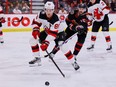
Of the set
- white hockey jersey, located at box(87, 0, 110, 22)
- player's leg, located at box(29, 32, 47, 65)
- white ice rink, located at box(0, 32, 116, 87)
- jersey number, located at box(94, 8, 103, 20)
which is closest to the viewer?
white ice rink, located at box(0, 32, 116, 87)

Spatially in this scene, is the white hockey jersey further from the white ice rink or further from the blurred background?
the blurred background

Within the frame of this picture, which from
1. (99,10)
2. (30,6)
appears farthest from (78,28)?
(30,6)

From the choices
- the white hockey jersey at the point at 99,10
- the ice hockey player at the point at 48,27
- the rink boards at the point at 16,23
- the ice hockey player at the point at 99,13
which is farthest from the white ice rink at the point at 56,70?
the rink boards at the point at 16,23

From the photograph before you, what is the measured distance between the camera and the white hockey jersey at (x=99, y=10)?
6141mm

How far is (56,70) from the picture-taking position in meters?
4.69

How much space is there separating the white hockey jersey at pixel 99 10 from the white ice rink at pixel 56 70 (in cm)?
68

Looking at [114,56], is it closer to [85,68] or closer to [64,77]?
[85,68]

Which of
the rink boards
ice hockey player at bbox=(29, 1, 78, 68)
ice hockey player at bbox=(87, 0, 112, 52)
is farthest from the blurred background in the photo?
ice hockey player at bbox=(29, 1, 78, 68)

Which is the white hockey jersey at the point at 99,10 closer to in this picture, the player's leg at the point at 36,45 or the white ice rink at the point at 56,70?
the white ice rink at the point at 56,70

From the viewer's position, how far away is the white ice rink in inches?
155

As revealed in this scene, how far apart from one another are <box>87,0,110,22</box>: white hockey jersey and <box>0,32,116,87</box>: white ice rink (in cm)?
68

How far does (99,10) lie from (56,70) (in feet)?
6.58

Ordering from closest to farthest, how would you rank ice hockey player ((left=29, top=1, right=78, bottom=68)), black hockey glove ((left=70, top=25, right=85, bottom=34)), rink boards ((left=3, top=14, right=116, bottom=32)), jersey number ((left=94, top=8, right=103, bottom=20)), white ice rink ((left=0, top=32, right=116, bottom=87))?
white ice rink ((left=0, top=32, right=116, bottom=87)), ice hockey player ((left=29, top=1, right=78, bottom=68)), black hockey glove ((left=70, top=25, right=85, bottom=34)), jersey number ((left=94, top=8, right=103, bottom=20)), rink boards ((left=3, top=14, right=116, bottom=32))

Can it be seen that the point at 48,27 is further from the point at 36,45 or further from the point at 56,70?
the point at 56,70
